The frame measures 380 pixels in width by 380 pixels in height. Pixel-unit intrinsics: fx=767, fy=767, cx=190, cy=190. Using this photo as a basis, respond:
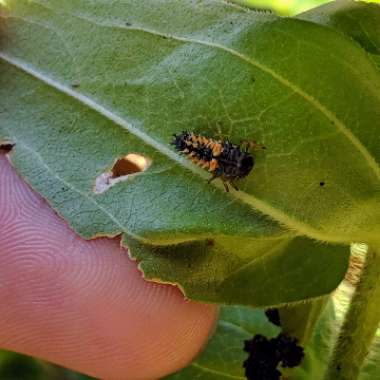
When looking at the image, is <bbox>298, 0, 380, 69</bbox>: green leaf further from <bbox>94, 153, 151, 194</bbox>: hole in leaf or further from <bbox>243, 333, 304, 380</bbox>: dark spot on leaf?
<bbox>243, 333, 304, 380</bbox>: dark spot on leaf

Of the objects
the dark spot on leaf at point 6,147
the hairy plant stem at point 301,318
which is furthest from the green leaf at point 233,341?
the dark spot on leaf at point 6,147

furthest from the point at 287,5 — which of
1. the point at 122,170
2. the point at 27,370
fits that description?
the point at 27,370

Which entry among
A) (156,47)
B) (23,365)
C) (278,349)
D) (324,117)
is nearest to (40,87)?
(156,47)

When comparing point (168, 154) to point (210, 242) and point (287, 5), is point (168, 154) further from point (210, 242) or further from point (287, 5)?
point (287, 5)

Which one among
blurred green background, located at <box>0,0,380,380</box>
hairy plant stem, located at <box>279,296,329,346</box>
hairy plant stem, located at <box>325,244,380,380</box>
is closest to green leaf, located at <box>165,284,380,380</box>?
hairy plant stem, located at <box>279,296,329,346</box>

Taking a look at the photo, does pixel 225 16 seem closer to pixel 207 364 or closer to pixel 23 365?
pixel 207 364

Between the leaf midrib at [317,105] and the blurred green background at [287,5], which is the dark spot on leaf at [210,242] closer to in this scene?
the leaf midrib at [317,105]
